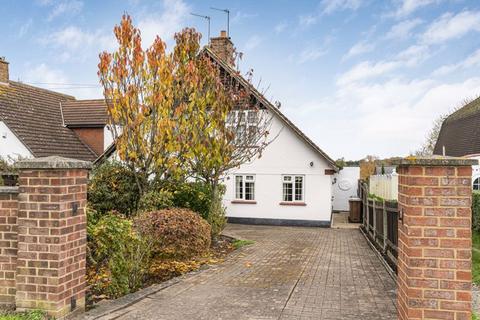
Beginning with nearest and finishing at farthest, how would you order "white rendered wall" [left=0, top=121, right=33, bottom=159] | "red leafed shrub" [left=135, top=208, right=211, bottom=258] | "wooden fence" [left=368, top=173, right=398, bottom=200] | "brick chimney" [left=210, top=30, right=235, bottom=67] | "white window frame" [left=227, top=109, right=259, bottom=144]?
"red leafed shrub" [left=135, top=208, right=211, bottom=258]
"white window frame" [left=227, top=109, right=259, bottom=144]
"wooden fence" [left=368, top=173, right=398, bottom=200]
"white rendered wall" [left=0, top=121, right=33, bottom=159]
"brick chimney" [left=210, top=30, right=235, bottom=67]

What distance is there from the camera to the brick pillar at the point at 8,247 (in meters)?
4.98

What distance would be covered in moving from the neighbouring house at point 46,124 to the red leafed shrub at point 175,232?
11718 millimetres

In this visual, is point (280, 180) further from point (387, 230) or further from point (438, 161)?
point (438, 161)

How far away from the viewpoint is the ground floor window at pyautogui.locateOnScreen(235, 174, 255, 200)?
17953 millimetres

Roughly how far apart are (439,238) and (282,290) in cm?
323

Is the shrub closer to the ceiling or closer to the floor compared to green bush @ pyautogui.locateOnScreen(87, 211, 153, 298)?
closer to the ceiling

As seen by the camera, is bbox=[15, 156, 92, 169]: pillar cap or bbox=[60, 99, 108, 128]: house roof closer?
bbox=[15, 156, 92, 169]: pillar cap

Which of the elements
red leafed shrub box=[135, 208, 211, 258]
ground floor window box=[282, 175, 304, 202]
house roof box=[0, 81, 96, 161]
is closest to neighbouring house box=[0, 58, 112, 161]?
house roof box=[0, 81, 96, 161]

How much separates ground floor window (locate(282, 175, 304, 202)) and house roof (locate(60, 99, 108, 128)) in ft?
31.7

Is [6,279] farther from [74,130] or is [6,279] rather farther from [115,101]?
[74,130]

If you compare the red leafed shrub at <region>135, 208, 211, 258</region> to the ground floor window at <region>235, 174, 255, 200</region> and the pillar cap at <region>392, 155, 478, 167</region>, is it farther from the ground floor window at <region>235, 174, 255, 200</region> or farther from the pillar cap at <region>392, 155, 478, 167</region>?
the ground floor window at <region>235, 174, 255, 200</region>

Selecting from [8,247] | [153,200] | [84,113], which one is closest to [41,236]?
[8,247]

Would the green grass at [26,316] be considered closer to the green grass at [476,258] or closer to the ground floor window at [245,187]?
the green grass at [476,258]

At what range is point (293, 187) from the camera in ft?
57.3
